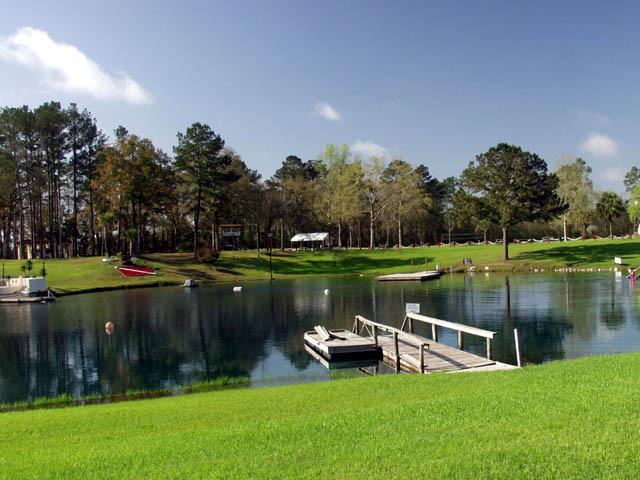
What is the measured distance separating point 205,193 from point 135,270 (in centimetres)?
1810

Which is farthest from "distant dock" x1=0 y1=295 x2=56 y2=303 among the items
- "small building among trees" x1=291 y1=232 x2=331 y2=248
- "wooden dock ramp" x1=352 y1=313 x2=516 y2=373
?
"small building among trees" x1=291 y1=232 x2=331 y2=248

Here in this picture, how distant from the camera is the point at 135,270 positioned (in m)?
67.2

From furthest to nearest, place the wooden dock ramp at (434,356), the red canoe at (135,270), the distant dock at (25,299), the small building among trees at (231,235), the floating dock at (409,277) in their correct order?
the small building among trees at (231,235) → the red canoe at (135,270) → the floating dock at (409,277) → the distant dock at (25,299) → the wooden dock ramp at (434,356)

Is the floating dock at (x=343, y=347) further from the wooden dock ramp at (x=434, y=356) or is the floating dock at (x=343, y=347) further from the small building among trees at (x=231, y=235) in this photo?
the small building among trees at (x=231, y=235)

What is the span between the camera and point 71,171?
82750 millimetres

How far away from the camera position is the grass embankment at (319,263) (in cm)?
6494

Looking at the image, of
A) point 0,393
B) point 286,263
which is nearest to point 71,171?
point 286,263

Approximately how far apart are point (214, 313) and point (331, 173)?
63494 mm

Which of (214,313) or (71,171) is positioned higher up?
(71,171)

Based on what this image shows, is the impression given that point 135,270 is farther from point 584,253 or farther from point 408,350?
point 584,253

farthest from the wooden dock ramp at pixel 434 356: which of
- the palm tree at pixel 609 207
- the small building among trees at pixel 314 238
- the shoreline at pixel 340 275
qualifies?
the palm tree at pixel 609 207

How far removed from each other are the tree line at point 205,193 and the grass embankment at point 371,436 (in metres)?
63.6

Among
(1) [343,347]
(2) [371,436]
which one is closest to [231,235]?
(1) [343,347]

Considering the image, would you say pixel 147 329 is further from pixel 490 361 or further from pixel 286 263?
pixel 286 263
